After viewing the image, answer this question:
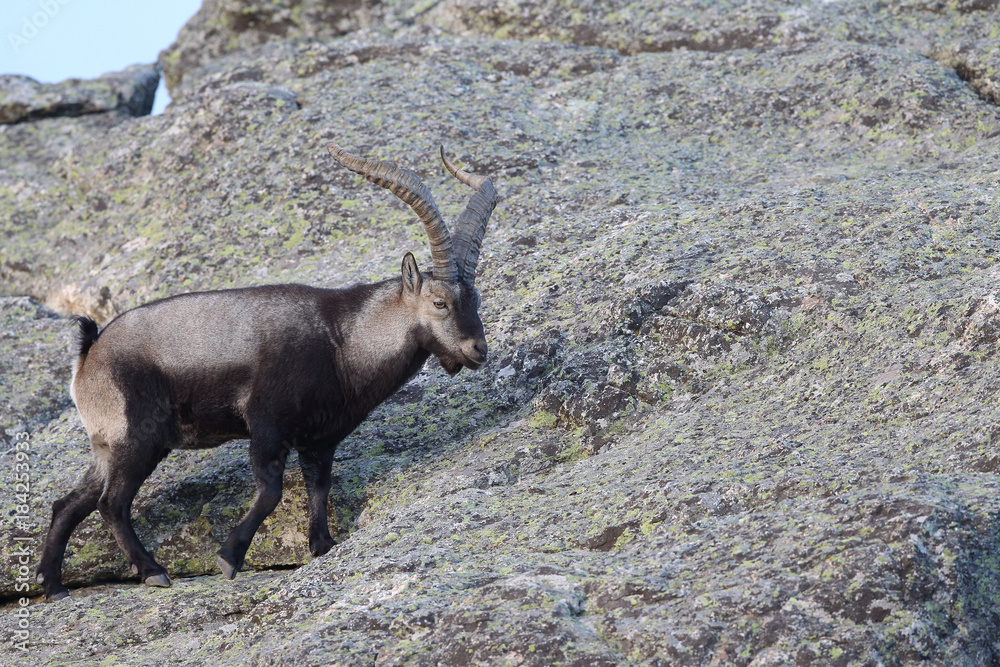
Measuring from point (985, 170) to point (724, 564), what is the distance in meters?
7.25

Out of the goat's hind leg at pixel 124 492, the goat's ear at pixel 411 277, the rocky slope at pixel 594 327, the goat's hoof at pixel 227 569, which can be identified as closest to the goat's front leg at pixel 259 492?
the goat's hoof at pixel 227 569

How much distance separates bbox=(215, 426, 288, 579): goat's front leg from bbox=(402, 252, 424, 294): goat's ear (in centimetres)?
172

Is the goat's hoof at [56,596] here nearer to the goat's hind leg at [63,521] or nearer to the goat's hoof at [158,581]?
the goat's hind leg at [63,521]

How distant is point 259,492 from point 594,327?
347cm

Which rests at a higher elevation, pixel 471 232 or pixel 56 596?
pixel 471 232

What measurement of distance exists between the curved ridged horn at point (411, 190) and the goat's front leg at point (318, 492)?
80.6 inches

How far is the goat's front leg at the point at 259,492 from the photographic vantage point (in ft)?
26.2

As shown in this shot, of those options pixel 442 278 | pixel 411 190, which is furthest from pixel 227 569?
pixel 411 190

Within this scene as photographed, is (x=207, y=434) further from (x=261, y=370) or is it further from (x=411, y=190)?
(x=411, y=190)

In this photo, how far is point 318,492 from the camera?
A: 8.49m

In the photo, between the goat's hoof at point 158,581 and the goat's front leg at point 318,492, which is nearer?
the goat's hoof at point 158,581

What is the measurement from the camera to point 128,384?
8422 millimetres

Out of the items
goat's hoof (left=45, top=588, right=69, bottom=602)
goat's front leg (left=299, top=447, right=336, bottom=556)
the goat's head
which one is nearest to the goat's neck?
the goat's head

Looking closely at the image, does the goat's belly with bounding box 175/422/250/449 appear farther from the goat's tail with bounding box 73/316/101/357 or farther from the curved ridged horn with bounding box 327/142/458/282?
the curved ridged horn with bounding box 327/142/458/282
